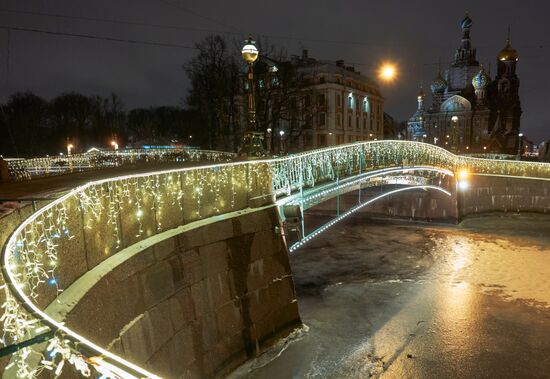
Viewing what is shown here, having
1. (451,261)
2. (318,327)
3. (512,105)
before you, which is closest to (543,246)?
(451,261)

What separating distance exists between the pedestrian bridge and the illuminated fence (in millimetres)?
8372

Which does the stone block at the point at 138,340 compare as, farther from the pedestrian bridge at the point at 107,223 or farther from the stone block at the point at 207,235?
the stone block at the point at 207,235

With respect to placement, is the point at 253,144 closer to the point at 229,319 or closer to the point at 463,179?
the point at 229,319

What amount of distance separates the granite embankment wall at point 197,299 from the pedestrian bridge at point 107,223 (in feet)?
0.76

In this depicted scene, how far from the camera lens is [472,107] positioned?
3191 inches

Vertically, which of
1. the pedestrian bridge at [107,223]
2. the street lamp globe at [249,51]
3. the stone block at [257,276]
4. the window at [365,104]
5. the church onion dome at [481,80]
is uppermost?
the church onion dome at [481,80]

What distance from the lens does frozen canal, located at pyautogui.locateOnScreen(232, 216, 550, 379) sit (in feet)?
31.6

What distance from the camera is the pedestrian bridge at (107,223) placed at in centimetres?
273

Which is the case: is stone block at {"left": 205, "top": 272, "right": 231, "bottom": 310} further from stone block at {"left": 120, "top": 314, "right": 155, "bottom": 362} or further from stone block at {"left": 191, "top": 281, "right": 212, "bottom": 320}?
stone block at {"left": 120, "top": 314, "right": 155, "bottom": 362}

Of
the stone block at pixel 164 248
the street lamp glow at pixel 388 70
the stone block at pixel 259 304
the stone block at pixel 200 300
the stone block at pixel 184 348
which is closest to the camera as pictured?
the stone block at pixel 164 248

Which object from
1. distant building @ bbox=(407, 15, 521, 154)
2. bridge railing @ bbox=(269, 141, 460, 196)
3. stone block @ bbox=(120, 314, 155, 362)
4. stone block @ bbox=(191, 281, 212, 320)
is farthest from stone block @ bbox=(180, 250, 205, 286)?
distant building @ bbox=(407, 15, 521, 154)

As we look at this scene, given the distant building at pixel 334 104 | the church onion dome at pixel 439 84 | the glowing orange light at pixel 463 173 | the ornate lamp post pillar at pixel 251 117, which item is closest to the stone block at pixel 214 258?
the ornate lamp post pillar at pixel 251 117

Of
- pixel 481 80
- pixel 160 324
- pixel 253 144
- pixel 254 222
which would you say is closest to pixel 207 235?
pixel 254 222

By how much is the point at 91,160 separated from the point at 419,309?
67.5ft
